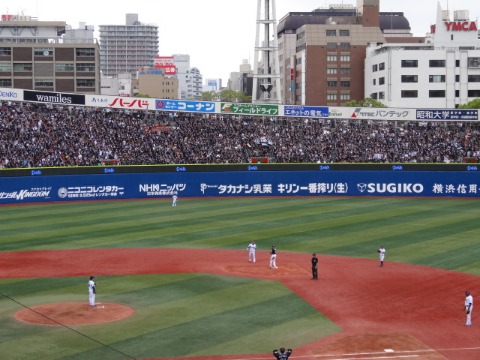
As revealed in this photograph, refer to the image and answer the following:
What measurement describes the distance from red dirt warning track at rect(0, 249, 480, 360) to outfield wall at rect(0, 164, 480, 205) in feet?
84.7

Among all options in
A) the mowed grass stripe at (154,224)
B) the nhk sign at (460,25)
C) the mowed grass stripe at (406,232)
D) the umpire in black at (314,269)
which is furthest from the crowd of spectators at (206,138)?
the nhk sign at (460,25)

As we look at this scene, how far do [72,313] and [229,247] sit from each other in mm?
15811

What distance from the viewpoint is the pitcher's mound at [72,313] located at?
2561cm

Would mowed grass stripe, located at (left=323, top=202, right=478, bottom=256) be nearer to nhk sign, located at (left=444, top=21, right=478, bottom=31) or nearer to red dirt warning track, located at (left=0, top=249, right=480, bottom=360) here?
red dirt warning track, located at (left=0, top=249, right=480, bottom=360)

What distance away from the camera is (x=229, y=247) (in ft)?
135

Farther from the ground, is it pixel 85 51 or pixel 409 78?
pixel 85 51

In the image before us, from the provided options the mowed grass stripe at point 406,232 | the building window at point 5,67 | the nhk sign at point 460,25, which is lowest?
the mowed grass stripe at point 406,232

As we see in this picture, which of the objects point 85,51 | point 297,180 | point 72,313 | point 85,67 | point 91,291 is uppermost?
point 85,51

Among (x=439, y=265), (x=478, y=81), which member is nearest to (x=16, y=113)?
(x=439, y=265)

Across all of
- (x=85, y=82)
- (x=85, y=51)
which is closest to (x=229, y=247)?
(x=85, y=82)

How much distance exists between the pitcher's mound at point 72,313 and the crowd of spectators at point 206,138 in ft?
124

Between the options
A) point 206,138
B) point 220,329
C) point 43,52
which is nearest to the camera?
point 220,329

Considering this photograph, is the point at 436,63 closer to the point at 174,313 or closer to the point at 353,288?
the point at 353,288

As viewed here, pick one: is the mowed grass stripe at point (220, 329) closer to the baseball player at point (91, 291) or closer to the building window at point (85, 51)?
the baseball player at point (91, 291)
